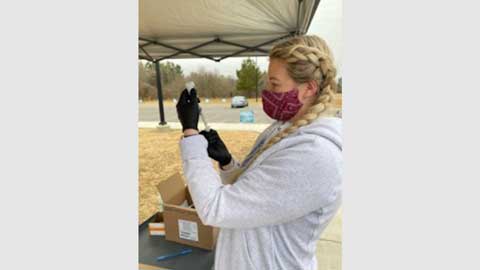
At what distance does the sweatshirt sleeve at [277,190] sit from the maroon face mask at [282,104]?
15 cm

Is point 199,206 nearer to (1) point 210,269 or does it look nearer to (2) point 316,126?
(2) point 316,126

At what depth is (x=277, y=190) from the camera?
52cm

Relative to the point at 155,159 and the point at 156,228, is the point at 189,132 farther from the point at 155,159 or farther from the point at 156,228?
the point at 155,159

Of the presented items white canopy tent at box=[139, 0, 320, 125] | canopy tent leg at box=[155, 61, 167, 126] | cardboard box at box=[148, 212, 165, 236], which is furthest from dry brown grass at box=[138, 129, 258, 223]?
white canopy tent at box=[139, 0, 320, 125]

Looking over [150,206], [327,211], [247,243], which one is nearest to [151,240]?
[150,206]

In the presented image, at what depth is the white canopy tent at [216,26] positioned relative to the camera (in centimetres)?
162

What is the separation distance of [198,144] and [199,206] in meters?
0.14

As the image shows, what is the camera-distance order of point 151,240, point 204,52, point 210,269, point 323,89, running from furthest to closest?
point 204,52 → point 151,240 → point 210,269 → point 323,89

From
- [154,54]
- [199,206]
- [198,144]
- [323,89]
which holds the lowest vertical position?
[199,206]

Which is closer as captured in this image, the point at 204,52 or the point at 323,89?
the point at 323,89

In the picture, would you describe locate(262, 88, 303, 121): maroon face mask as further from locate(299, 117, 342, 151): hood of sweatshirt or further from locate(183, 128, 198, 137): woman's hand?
locate(183, 128, 198, 137): woman's hand

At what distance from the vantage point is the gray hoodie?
1.71 feet

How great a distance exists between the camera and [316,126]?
23.1 inches

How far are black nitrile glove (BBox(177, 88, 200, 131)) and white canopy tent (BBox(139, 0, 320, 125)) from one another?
0.95 m
